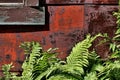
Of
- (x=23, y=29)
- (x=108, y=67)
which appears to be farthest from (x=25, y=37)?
(x=108, y=67)

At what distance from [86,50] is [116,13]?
54 centimetres

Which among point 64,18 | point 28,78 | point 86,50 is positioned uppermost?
point 64,18

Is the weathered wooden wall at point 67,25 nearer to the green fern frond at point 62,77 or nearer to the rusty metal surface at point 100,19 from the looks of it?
the rusty metal surface at point 100,19

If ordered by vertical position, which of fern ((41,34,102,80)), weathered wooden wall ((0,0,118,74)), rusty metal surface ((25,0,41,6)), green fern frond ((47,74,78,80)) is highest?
rusty metal surface ((25,0,41,6))

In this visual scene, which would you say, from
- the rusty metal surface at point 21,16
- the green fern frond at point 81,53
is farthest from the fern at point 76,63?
the rusty metal surface at point 21,16

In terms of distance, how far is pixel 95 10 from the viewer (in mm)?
4320

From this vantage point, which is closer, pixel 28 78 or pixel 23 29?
pixel 28 78

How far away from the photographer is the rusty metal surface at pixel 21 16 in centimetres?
425

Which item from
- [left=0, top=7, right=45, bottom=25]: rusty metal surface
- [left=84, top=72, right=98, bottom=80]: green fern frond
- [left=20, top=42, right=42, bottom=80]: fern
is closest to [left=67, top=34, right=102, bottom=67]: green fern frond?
[left=84, top=72, right=98, bottom=80]: green fern frond

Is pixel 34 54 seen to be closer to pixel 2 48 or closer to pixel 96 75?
pixel 2 48

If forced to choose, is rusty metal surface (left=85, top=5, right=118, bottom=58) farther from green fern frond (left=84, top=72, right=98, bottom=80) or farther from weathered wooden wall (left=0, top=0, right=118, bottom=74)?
green fern frond (left=84, top=72, right=98, bottom=80)

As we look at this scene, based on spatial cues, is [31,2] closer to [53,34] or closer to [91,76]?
[53,34]

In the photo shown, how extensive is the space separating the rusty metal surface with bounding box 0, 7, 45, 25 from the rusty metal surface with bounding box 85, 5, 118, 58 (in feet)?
1.78

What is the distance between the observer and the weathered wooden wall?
4.32 meters
